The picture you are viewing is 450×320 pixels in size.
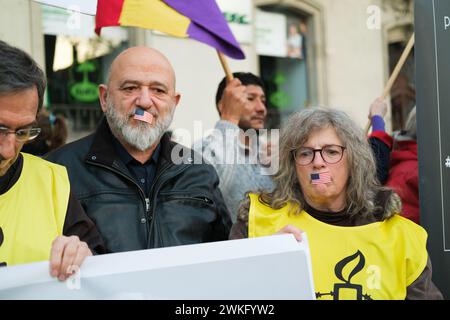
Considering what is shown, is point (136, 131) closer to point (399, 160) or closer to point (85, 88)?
point (399, 160)

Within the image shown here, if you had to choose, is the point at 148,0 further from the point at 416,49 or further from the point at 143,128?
the point at 416,49

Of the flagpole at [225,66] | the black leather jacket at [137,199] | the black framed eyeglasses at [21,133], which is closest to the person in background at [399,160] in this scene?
the flagpole at [225,66]

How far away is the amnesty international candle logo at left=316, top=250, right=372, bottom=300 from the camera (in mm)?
2002

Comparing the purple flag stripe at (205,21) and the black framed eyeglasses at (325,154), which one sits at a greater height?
the purple flag stripe at (205,21)

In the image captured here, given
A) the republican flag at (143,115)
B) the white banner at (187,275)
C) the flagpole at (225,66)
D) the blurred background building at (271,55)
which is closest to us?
the white banner at (187,275)

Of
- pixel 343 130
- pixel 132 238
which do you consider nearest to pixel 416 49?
pixel 343 130

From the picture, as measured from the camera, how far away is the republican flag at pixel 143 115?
7.97ft

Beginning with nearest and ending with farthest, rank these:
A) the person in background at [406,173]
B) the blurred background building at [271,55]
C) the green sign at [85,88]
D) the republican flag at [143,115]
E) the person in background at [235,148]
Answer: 1. the republican flag at [143,115]
2. the person in background at [406,173]
3. the person in background at [235,148]
4. the blurred background building at [271,55]
5. the green sign at [85,88]

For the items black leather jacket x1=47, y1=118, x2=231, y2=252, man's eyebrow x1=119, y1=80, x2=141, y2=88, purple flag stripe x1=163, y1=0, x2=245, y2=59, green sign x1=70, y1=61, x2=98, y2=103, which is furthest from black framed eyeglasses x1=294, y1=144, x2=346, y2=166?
green sign x1=70, y1=61, x2=98, y2=103

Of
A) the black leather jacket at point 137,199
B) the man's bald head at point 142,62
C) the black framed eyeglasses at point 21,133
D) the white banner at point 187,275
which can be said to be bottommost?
the white banner at point 187,275

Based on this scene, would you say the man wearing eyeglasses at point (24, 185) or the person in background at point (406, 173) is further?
the person in background at point (406, 173)

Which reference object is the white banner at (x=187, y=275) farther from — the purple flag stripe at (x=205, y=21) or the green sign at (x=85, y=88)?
the green sign at (x=85, y=88)

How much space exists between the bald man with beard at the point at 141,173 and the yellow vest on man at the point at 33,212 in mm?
307

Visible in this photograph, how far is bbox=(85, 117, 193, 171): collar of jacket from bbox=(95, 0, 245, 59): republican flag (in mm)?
562
